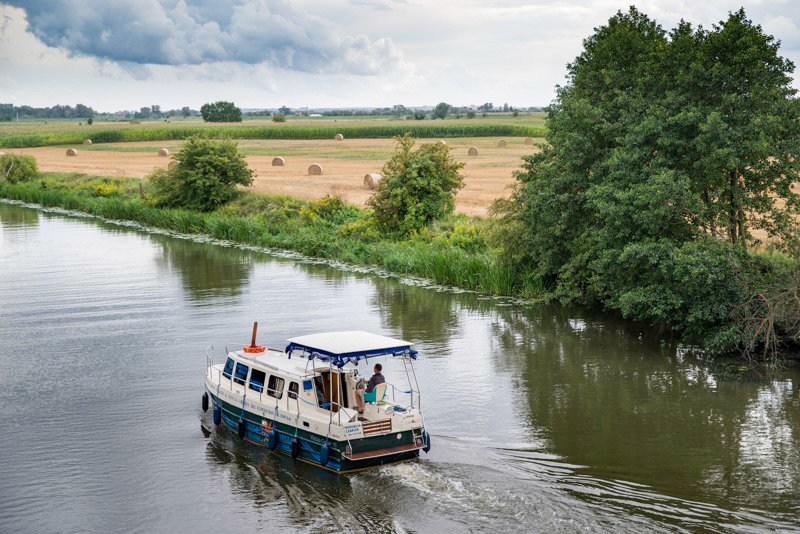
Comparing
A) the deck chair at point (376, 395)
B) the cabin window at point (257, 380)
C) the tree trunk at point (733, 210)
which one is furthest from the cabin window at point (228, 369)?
the tree trunk at point (733, 210)

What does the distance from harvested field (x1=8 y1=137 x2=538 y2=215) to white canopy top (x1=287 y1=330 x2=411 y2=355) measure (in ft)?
93.0

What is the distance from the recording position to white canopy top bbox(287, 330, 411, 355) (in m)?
19.0

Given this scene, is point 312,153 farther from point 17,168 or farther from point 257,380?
point 257,380

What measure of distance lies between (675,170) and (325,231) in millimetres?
23529

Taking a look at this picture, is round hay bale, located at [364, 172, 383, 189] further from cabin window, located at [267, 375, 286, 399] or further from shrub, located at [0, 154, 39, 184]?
cabin window, located at [267, 375, 286, 399]

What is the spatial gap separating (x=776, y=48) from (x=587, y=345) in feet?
33.6

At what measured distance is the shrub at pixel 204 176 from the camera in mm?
57344

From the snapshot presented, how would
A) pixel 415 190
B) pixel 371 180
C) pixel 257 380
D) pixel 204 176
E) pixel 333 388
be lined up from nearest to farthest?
pixel 333 388, pixel 257 380, pixel 415 190, pixel 204 176, pixel 371 180

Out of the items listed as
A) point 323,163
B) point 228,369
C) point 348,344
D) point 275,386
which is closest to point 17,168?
point 323,163

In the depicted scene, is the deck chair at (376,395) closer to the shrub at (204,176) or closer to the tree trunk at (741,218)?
the tree trunk at (741,218)

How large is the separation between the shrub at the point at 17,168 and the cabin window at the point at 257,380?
218ft

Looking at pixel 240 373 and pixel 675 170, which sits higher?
pixel 675 170

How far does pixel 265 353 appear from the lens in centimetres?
2173

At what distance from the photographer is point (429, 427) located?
824 inches
